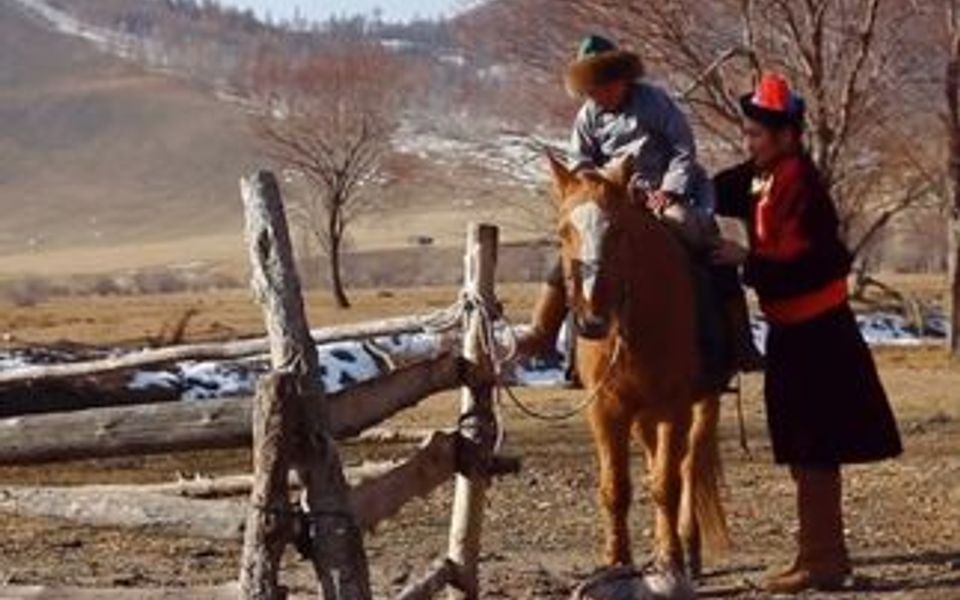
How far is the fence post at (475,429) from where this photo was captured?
27.2 ft

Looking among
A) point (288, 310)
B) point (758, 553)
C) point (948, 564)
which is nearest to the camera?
point (288, 310)

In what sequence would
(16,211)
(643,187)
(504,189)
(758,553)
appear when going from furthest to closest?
(16,211) → (504,189) → (758,553) → (643,187)

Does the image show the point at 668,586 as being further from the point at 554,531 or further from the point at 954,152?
the point at 954,152

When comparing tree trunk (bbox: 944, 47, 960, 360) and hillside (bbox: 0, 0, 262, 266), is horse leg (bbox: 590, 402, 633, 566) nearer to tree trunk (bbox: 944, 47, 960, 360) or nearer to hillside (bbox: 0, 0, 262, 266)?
tree trunk (bbox: 944, 47, 960, 360)

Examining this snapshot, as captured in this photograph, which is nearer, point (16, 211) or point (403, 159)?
point (403, 159)

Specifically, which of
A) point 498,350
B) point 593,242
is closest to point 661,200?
point 593,242

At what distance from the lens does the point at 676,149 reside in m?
9.03

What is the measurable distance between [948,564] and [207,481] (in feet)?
11.0

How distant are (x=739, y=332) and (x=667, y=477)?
789 mm

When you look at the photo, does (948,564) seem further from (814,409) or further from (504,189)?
(504,189)

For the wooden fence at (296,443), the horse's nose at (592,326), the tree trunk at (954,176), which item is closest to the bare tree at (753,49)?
the tree trunk at (954,176)

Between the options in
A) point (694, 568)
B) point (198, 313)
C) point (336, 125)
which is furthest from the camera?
point (336, 125)

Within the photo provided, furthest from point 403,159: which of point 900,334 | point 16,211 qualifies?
point 16,211

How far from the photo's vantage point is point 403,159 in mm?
59062
